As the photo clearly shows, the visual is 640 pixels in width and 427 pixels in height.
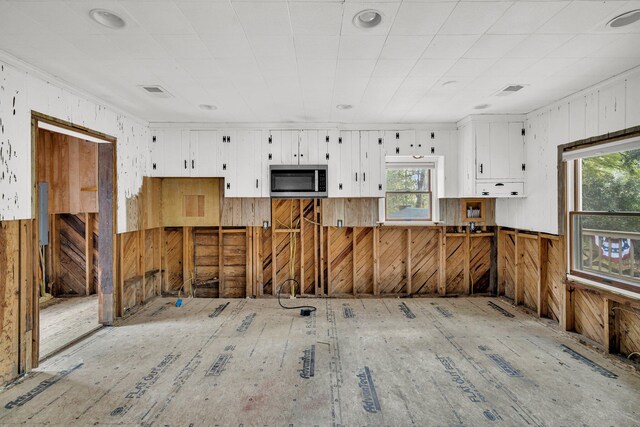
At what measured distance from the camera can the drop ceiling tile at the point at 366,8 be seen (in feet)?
6.50

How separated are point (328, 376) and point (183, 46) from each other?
281 cm

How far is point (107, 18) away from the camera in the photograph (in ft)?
7.02

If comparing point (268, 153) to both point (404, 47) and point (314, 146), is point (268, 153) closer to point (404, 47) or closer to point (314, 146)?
point (314, 146)

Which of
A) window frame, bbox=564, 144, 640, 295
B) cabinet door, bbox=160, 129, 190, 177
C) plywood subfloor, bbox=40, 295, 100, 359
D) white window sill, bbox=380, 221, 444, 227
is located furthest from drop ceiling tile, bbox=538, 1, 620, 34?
plywood subfloor, bbox=40, 295, 100, 359

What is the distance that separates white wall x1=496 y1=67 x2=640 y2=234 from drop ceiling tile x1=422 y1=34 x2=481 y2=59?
1.68 m

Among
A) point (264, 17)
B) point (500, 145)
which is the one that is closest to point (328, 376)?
point (264, 17)

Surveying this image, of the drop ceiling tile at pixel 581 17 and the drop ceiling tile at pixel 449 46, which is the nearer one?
the drop ceiling tile at pixel 581 17

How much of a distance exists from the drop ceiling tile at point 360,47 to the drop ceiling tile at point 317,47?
5 cm

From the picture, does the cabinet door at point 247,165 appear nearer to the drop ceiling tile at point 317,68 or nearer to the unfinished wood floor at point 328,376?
the unfinished wood floor at point 328,376

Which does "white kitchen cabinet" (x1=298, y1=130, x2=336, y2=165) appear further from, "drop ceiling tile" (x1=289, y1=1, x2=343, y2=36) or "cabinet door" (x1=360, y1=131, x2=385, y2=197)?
"drop ceiling tile" (x1=289, y1=1, x2=343, y2=36)

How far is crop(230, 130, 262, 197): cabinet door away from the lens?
4930 mm

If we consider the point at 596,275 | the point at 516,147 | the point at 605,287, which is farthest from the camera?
the point at 516,147

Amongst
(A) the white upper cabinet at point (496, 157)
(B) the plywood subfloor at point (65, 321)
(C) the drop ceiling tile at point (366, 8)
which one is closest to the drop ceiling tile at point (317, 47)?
(C) the drop ceiling tile at point (366, 8)

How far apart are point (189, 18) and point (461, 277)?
491cm
